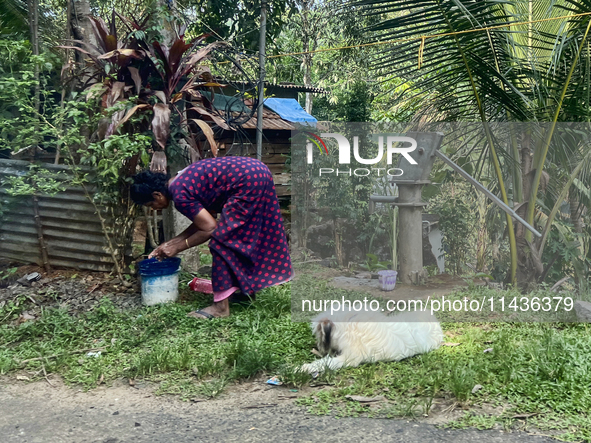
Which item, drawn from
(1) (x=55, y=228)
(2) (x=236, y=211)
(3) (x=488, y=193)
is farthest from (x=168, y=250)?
(3) (x=488, y=193)

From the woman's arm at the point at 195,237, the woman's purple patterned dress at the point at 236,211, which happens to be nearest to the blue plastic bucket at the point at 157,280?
the woman's arm at the point at 195,237

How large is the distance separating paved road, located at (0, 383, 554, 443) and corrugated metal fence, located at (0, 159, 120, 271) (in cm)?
208

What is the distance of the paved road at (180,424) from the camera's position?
2795 mm

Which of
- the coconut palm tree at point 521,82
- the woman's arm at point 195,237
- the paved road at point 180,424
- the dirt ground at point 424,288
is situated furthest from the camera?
the dirt ground at point 424,288

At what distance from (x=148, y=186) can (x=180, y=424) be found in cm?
211

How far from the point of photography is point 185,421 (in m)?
3.02

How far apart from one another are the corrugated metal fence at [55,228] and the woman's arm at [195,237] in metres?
0.88

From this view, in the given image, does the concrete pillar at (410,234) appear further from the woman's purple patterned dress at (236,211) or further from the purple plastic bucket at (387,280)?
the woman's purple patterned dress at (236,211)

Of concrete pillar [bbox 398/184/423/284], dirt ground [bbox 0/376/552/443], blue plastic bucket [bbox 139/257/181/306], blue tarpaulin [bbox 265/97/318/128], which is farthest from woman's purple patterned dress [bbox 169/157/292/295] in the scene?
blue tarpaulin [bbox 265/97/318/128]

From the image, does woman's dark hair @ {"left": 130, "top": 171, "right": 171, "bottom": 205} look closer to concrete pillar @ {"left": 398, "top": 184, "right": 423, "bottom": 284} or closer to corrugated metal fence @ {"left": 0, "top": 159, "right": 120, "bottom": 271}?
corrugated metal fence @ {"left": 0, "top": 159, "right": 120, "bottom": 271}

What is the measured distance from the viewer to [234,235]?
4.56 metres

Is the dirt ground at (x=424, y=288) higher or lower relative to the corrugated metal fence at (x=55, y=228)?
lower

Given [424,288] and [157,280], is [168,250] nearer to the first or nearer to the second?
[157,280]

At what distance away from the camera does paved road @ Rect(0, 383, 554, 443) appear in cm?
279
